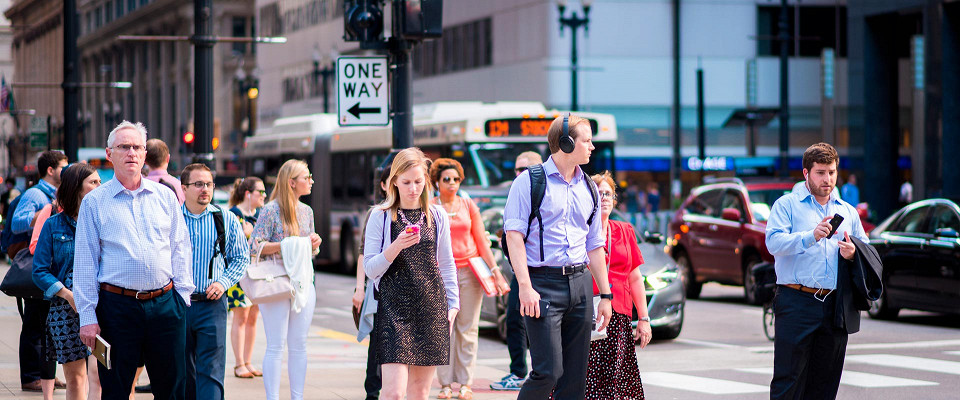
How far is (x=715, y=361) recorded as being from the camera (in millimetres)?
13359

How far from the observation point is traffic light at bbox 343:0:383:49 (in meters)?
11.7

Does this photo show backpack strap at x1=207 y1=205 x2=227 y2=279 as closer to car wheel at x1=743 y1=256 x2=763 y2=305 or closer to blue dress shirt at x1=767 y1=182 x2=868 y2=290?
blue dress shirt at x1=767 y1=182 x2=868 y2=290

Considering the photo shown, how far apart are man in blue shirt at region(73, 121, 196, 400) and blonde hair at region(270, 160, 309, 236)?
7.83 feet

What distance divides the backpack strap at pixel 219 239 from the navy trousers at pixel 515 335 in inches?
95.8

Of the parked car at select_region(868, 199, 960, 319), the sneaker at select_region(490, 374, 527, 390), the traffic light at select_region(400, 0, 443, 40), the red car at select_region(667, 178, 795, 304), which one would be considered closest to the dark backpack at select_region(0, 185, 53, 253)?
the traffic light at select_region(400, 0, 443, 40)

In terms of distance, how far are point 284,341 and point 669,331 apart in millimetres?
6837

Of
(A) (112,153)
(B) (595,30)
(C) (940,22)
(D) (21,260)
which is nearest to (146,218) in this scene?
(A) (112,153)

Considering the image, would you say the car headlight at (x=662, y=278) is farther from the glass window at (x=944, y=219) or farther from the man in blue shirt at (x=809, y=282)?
the man in blue shirt at (x=809, y=282)

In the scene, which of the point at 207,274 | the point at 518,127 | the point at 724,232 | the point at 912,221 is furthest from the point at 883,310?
the point at 207,274

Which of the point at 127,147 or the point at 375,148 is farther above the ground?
the point at 375,148

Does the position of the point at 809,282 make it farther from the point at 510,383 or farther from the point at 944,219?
the point at 944,219

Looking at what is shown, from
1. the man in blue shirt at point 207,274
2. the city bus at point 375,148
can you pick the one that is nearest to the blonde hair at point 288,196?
the man in blue shirt at point 207,274

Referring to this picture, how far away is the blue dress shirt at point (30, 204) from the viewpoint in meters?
9.91

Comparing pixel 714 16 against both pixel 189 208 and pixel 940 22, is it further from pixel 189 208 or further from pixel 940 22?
pixel 189 208
